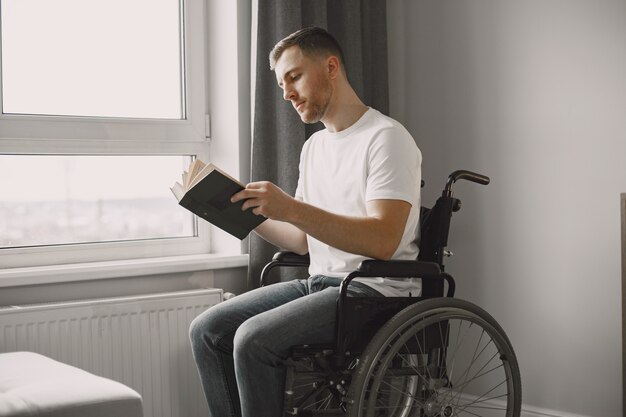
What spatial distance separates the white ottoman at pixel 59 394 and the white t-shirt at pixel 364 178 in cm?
68

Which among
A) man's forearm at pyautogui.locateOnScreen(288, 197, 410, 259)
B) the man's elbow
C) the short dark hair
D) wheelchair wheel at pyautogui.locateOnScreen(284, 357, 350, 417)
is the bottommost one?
wheelchair wheel at pyautogui.locateOnScreen(284, 357, 350, 417)

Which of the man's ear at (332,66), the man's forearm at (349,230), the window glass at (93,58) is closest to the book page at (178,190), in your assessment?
the man's forearm at (349,230)

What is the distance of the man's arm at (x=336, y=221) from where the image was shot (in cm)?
199

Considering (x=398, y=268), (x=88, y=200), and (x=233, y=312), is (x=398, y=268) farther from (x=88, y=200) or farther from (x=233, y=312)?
(x=88, y=200)

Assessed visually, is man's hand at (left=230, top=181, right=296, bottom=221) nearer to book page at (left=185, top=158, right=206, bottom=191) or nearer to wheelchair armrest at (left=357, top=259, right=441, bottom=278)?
book page at (left=185, top=158, right=206, bottom=191)

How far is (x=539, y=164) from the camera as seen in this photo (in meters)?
2.85

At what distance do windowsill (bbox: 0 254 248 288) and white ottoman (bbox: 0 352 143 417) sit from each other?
1.63 ft

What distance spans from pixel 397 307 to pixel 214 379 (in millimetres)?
530

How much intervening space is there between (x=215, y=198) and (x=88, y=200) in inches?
39.0

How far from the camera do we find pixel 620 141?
2639mm

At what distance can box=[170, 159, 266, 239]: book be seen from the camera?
1.95 metres

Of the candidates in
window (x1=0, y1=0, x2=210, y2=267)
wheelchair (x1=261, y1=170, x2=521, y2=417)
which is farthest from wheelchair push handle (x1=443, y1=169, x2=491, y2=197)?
window (x1=0, y1=0, x2=210, y2=267)

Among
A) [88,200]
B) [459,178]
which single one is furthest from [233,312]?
[88,200]

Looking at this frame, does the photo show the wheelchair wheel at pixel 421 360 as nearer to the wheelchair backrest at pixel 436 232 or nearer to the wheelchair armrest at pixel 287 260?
the wheelchair backrest at pixel 436 232
